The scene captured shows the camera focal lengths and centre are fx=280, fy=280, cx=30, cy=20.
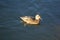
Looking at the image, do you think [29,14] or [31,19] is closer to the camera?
[31,19]

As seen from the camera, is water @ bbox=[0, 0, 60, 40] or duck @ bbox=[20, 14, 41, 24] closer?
water @ bbox=[0, 0, 60, 40]

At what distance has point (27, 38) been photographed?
17.6 m

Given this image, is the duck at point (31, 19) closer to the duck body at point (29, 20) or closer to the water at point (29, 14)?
the duck body at point (29, 20)

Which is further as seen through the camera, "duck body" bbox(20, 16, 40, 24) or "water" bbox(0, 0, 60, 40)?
"duck body" bbox(20, 16, 40, 24)

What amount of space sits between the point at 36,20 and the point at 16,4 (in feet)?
8.61

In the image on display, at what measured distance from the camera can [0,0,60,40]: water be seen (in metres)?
18.0

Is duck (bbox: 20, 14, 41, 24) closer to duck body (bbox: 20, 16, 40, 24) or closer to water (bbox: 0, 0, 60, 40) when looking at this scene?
duck body (bbox: 20, 16, 40, 24)

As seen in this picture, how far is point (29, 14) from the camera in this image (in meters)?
21.0

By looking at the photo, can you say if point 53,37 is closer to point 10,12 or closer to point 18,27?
point 18,27

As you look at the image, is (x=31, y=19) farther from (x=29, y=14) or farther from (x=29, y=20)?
(x=29, y=14)

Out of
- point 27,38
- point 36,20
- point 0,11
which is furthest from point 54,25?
point 0,11

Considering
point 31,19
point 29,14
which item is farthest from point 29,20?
point 29,14

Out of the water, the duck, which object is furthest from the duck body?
the water

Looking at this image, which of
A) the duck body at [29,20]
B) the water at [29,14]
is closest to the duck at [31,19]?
the duck body at [29,20]
